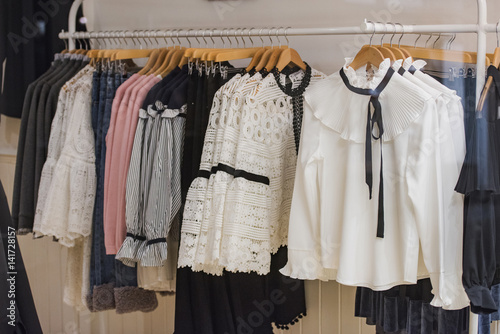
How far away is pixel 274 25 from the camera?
68.4 inches

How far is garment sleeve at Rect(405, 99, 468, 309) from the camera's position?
123 cm

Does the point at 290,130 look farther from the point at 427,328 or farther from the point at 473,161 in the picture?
the point at 427,328

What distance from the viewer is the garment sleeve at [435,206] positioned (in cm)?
123

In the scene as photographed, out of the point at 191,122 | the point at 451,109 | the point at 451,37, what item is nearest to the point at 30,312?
the point at 191,122

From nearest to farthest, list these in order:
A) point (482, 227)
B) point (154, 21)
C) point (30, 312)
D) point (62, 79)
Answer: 1. point (30, 312)
2. point (482, 227)
3. point (62, 79)
4. point (154, 21)

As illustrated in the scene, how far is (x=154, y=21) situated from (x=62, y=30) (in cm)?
32

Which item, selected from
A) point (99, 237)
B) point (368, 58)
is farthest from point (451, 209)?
point (99, 237)

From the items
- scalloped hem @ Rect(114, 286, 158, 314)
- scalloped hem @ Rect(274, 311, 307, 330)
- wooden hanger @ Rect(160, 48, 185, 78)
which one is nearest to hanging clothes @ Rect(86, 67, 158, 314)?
scalloped hem @ Rect(114, 286, 158, 314)

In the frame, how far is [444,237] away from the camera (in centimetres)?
124

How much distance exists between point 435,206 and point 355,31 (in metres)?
0.49

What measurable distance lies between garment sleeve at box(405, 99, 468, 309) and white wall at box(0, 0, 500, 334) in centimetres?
28

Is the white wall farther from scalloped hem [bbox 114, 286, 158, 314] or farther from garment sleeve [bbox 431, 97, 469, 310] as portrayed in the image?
garment sleeve [bbox 431, 97, 469, 310]

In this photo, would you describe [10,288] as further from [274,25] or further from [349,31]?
[274,25]

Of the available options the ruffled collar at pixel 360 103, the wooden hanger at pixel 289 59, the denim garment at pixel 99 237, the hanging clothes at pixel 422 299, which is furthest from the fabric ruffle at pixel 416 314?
the denim garment at pixel 99 237
